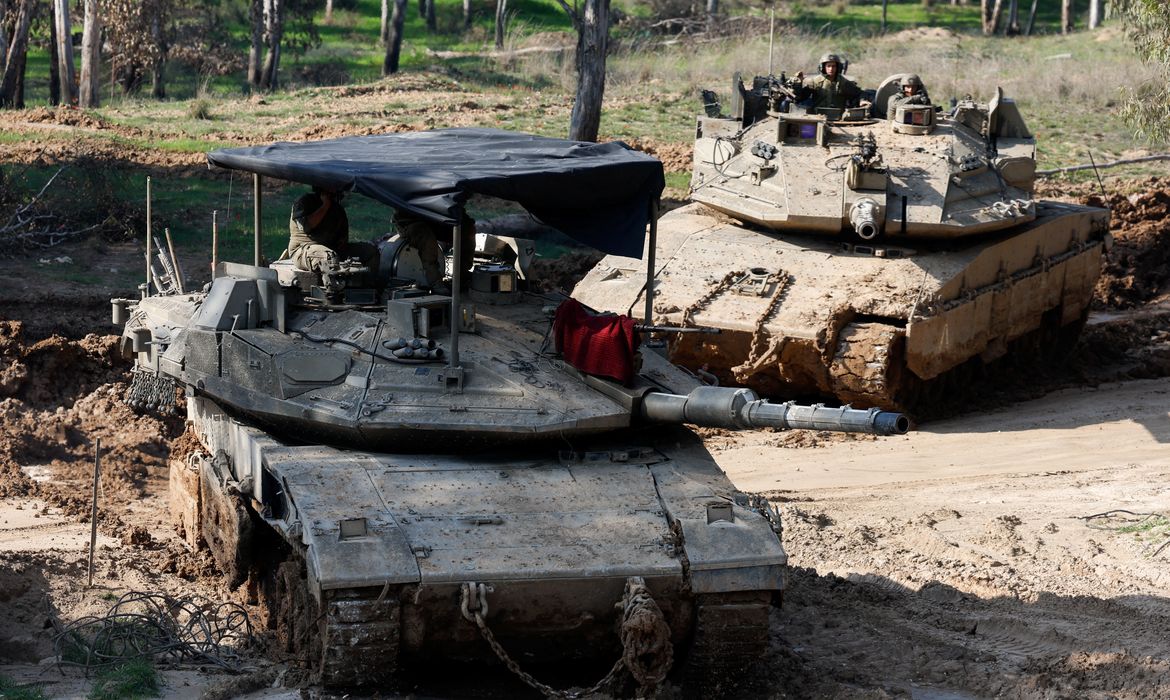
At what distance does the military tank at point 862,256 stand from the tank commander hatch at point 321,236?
4074 millimetres

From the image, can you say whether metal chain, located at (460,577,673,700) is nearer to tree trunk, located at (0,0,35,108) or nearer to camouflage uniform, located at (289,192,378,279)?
camouflage uniform, located at (289,192,378,279)

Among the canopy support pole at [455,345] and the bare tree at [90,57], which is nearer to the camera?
the canopy support pole at [455,345]

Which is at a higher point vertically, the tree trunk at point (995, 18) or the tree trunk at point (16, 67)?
the tree trunk at point (995, 18)

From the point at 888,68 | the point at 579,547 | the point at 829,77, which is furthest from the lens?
the point at 888,68

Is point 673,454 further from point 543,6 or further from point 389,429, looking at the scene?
point 543,6

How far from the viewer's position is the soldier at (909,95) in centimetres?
1628

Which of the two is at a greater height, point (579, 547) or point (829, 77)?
point (829, 77)

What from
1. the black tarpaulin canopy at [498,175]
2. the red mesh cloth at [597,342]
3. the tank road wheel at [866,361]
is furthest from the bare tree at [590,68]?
the red mesh cloth at [597,342]

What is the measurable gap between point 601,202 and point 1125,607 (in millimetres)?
4155

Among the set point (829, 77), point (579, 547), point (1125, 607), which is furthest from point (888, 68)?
point (579, 547)

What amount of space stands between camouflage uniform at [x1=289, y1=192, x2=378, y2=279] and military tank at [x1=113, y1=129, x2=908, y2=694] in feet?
0.42

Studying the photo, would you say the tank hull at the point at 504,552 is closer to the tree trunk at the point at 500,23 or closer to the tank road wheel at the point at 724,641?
the tank road wheel at the point at 724,641

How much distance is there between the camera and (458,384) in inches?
350

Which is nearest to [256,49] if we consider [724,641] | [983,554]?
[983,554]
